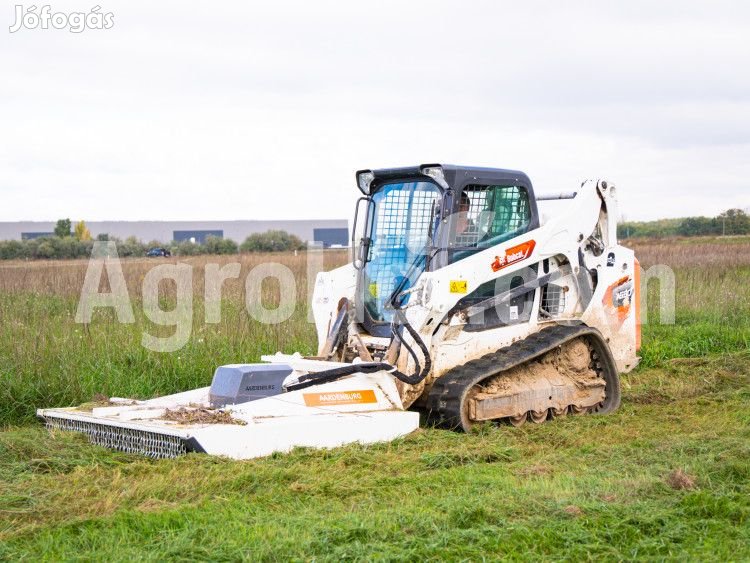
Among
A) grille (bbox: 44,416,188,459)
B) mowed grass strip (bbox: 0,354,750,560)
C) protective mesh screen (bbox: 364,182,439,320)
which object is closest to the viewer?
mowed grass strip (bbox: 0,354,750,560)

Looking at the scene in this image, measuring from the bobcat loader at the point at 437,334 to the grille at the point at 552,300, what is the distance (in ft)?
0.05

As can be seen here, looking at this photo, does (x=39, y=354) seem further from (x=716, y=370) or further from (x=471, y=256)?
(x=716, y=370)

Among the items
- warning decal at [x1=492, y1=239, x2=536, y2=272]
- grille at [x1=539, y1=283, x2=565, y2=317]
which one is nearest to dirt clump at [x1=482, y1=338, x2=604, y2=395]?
grille at [x1=539, y1=283, x2=565, y2=317]

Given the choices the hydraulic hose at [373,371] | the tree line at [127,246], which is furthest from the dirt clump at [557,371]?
the tree line at [127,246]

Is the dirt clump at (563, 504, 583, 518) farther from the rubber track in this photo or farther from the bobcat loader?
the rubber track

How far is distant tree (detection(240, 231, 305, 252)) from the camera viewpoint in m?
36.2

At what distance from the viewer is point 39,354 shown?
961cm

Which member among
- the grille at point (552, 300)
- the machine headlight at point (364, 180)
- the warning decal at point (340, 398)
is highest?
the machine headlight at point (364, 180)

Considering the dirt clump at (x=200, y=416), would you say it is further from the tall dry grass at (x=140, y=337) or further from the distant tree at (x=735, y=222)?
the distant tree at (x=735, y=222)

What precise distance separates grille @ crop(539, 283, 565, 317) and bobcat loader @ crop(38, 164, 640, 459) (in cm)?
1

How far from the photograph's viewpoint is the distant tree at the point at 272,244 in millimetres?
36219

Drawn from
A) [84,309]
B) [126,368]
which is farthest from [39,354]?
[84,309]

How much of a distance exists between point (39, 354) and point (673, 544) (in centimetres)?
690

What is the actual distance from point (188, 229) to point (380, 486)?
49.4 meters
